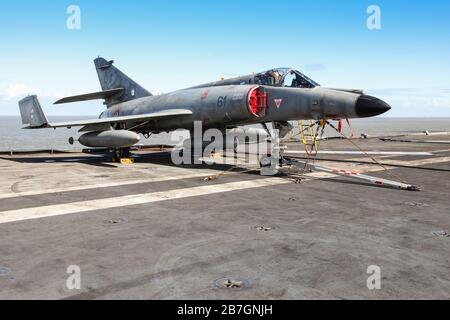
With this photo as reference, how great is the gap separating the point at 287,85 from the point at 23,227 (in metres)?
10.5

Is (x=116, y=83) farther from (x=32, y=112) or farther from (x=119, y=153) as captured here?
(x=119, y=153)

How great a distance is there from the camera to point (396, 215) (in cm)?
819

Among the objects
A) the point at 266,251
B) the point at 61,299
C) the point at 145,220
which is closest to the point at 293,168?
the point at 145,220

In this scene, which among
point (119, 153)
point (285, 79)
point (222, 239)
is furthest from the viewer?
point (119, 153)

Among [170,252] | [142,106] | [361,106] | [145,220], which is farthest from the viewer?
[142,106]

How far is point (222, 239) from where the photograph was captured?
6.50m

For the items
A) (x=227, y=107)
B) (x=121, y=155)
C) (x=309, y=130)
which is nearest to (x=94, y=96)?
(x=121, y=155)

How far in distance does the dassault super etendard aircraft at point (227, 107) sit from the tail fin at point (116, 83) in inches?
25.7

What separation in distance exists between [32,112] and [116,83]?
5.89m

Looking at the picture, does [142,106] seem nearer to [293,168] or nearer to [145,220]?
[293,168]

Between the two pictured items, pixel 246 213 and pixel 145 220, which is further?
pixel 246 213

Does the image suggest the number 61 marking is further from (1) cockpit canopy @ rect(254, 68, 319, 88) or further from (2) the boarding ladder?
(2) the boarding ladder

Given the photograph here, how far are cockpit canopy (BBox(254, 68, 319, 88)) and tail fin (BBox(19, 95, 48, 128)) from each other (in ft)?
33.9

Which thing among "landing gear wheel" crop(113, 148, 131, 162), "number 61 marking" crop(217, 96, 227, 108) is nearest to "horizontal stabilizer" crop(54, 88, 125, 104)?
"landing gear wheel" crop(113, 148, 131, 162)
